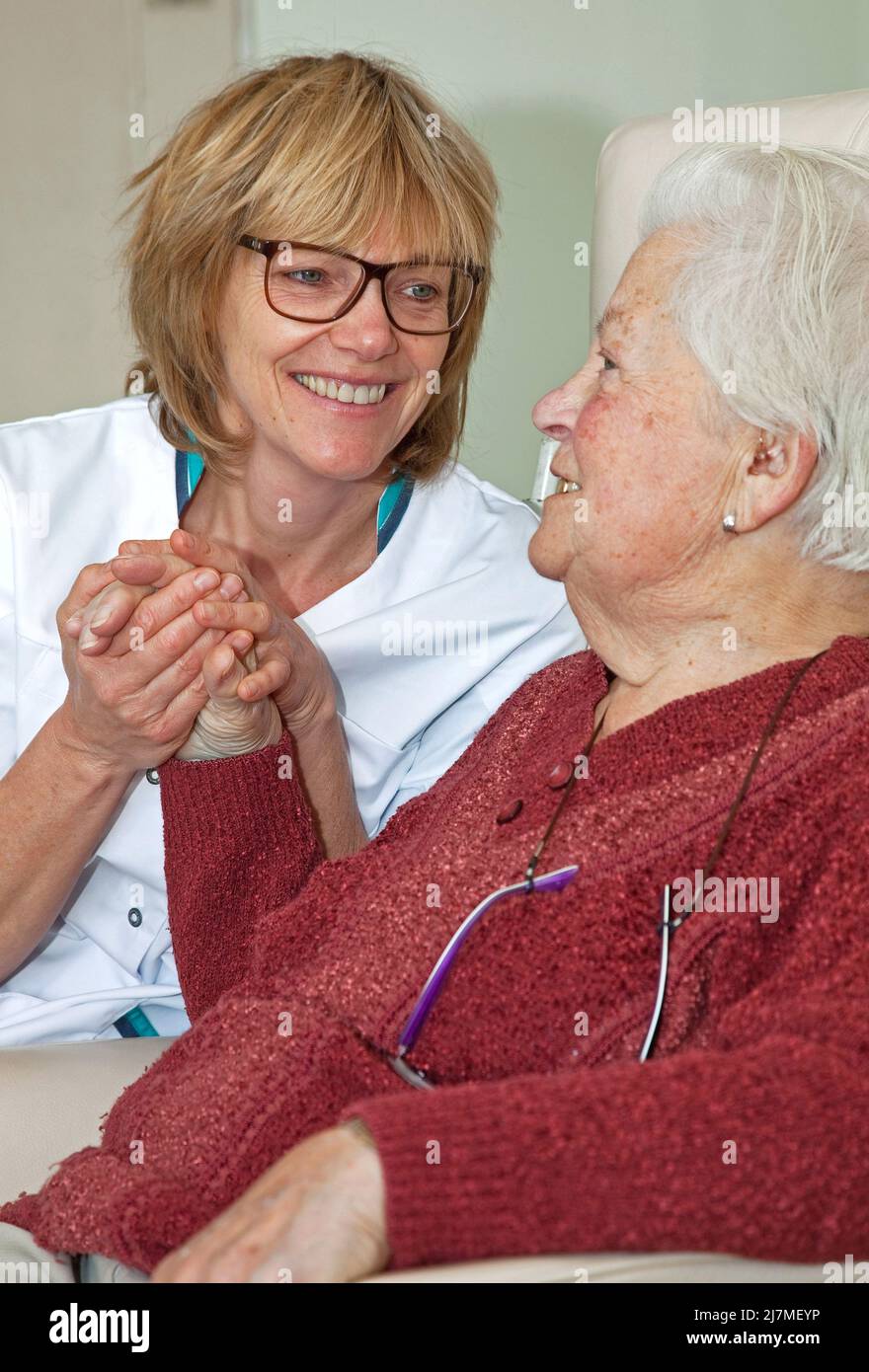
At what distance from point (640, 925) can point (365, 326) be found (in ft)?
2.49

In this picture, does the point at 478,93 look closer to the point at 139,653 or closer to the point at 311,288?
the point at 311,288

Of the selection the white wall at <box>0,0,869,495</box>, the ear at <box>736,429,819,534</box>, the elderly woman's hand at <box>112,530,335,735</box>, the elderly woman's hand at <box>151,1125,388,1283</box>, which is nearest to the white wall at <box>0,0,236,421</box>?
the white wall at <box>0,0,869,495</box>

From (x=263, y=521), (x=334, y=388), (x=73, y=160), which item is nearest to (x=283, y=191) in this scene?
(x=334, y=388)

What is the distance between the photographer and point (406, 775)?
1753mm

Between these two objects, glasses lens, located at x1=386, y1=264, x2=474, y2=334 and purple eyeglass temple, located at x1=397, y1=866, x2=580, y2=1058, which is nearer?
purple eyeglass temple, located at x1=397, y1=866, x2=580, y2=1058

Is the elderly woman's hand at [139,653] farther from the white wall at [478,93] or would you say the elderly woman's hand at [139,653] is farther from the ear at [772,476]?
the white wall at [478,93]

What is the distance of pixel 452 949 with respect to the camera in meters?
1.11

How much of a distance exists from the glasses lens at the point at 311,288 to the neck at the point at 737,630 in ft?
1.66

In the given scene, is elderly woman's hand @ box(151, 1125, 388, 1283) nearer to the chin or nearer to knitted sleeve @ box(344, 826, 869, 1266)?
knitted sleeve @ box(344, 826, 869, 1266)

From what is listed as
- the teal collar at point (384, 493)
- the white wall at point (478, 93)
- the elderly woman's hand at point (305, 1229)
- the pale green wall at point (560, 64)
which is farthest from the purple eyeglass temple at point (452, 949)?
the pale green wall at point (560, 64)

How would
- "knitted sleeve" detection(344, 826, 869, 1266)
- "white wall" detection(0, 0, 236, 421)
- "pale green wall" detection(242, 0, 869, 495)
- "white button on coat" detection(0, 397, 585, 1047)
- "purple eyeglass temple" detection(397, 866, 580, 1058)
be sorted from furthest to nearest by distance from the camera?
"white wall" detection(0, 0, 236, 421)
"pale green wall" detection(242, 0, 869, 495)
"white button on coat" detection(0, 397, 585, 1047)
"purple eyeglass temple" detection(397, 866, 580, 1058)
"knitted sleeve" detection(344, 826, 869, 1266)

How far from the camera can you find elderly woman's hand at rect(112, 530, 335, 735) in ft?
4.61

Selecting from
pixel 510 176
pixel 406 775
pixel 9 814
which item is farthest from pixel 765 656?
pixel 510 176

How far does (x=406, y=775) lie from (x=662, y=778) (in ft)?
2.08
